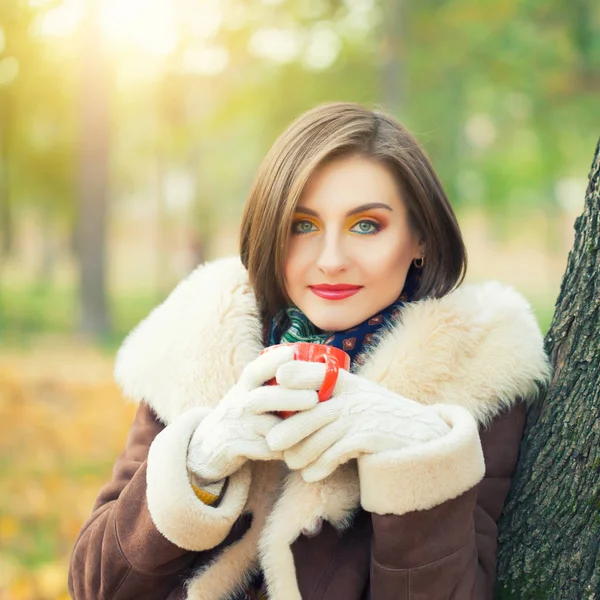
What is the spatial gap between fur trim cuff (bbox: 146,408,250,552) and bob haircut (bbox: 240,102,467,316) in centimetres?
50

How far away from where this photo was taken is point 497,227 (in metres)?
34.4

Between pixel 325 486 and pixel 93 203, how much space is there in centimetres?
992

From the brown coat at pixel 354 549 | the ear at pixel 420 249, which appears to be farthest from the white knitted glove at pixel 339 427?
the ear at pixel 420 249

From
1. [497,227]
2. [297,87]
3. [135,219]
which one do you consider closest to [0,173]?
[297,87]

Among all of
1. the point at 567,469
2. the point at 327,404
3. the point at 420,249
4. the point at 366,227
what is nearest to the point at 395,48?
the point at 420,249

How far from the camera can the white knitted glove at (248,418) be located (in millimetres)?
1548

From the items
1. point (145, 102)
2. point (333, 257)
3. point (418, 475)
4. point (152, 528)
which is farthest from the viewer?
point (145, 102)

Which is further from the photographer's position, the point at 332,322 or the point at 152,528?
the point at 332,322

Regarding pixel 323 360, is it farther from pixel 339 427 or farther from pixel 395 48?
pixel 395 48

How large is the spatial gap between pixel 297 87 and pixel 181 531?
1043cm

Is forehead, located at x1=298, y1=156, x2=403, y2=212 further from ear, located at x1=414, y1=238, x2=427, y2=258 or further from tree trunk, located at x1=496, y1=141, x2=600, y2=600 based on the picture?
tree trunk, located at x1=496, y1=141, x2=600, y2=600

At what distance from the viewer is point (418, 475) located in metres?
1.53

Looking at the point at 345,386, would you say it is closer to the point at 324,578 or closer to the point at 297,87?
the point at 324,578

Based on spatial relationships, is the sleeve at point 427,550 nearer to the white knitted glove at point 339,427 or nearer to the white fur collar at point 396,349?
the white knitted glove at point 339,427
